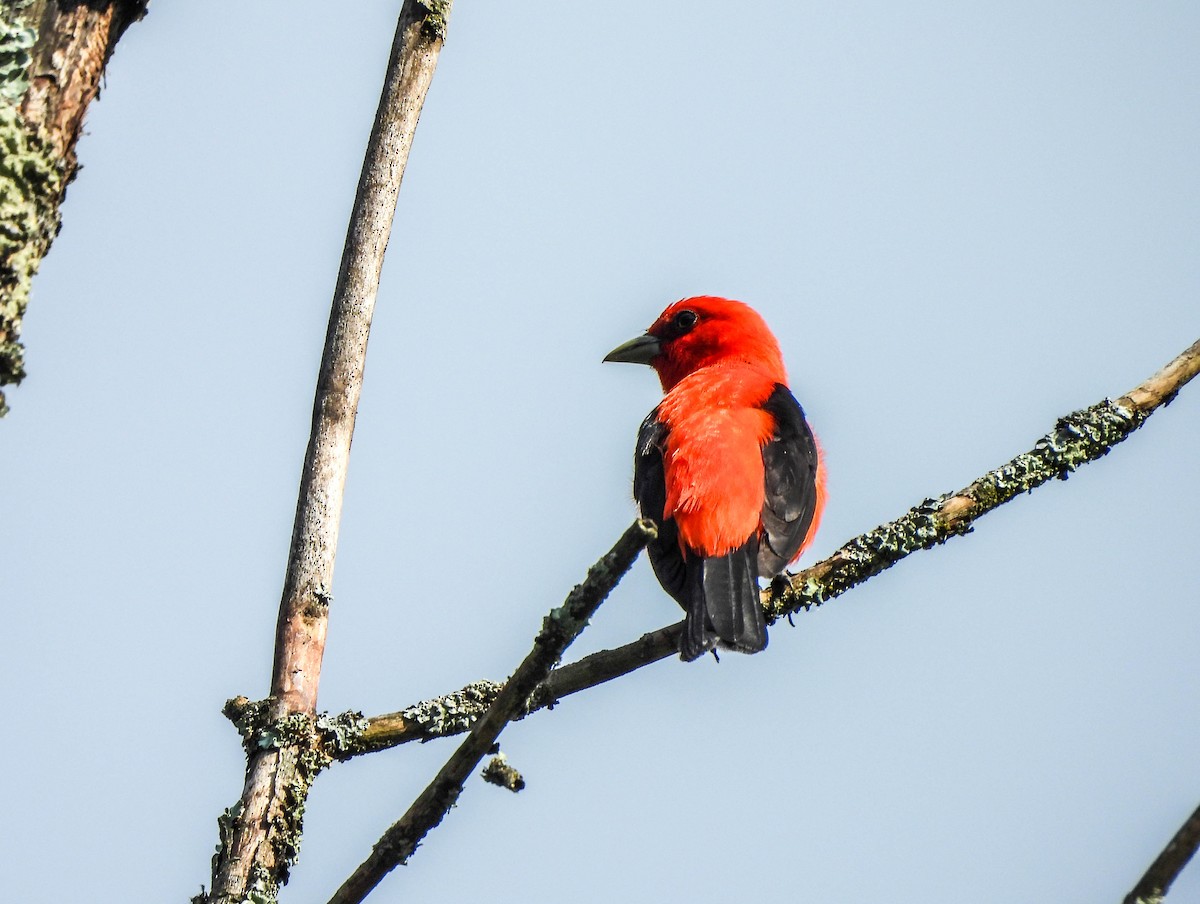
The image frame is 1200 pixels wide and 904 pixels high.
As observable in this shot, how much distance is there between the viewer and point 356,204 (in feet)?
11.6

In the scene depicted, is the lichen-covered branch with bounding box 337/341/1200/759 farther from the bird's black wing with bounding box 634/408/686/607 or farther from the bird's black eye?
the bird's black eye

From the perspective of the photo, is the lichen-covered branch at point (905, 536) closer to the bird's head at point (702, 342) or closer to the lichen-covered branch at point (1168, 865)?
the lichen-covered branch at point (1168, 865)

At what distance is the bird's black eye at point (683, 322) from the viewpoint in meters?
7.32

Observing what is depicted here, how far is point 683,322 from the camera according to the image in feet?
24.1

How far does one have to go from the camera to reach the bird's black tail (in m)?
4.31

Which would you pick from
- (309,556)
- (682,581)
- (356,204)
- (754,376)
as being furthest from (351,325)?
(754,376)

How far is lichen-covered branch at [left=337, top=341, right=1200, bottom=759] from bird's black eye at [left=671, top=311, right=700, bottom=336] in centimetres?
291

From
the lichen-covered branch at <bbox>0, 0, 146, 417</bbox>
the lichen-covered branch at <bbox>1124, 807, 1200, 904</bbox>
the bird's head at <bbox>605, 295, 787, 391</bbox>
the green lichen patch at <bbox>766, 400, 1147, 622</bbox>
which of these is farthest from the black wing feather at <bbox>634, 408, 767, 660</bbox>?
the lichen-covered branch at <bbox>0, 0, 146, 417</bbox>

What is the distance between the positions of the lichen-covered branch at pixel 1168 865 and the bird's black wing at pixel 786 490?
2809 millimetres

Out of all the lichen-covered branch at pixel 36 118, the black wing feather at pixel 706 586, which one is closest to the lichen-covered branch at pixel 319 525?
the lichen-covered branch at pixel 36 118

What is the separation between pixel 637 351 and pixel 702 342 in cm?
45

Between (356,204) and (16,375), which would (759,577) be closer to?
(356,204)

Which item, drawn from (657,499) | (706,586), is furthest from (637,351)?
(706,586)

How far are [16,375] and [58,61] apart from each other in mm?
573
